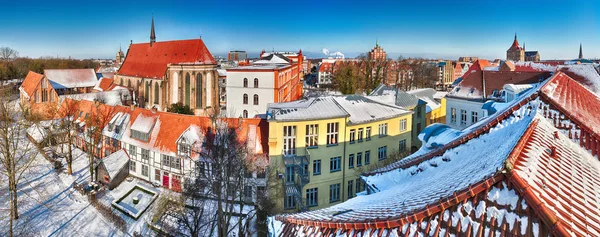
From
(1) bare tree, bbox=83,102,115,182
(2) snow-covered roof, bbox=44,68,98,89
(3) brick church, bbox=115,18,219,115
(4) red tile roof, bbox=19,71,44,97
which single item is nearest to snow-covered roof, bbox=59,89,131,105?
(3) brick church, bbox=115,18,219,115

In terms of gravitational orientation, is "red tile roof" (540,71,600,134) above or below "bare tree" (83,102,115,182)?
above

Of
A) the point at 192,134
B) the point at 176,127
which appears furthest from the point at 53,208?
the point at 192,134

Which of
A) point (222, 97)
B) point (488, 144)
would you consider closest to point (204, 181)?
point (488, 144)

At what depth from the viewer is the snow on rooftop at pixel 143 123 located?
27922 mm

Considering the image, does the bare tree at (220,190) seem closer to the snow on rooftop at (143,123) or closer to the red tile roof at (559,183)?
the snow on rooftop at (143,123)

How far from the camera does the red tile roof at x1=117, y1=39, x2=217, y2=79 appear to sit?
169 feet

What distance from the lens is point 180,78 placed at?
167ft

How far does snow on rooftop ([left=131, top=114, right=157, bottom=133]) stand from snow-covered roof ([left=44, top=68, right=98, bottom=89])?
1670 inches

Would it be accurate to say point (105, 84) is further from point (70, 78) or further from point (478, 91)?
point (478, 91)

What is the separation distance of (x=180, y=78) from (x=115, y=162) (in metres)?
24.5

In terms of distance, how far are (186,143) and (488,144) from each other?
2044 cm

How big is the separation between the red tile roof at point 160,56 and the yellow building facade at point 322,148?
1221 inches

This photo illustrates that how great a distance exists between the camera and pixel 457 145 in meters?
9.12

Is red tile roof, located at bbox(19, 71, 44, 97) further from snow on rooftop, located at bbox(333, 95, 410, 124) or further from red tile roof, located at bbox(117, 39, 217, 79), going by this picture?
snow on rooftop, located at bbox(333, 95, 410, 124)
